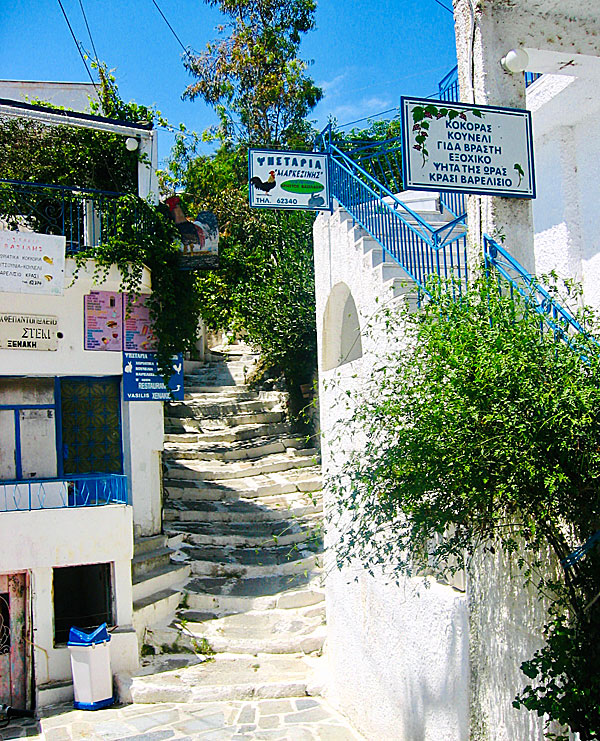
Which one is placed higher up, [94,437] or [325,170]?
[325,170]

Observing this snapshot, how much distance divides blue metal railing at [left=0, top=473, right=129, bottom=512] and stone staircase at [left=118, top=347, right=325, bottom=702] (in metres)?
1.43

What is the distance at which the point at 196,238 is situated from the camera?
1274cm

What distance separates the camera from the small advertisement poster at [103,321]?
39.9ft

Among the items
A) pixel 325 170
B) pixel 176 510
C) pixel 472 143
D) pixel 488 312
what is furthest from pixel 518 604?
pixel 176 510

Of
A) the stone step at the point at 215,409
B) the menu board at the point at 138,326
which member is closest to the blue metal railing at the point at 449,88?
the menu board at the point at 138,326

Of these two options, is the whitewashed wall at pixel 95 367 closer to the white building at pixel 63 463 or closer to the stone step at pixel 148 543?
the white building at pixel 63 463

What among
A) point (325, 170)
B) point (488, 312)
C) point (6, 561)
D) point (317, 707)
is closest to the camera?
point (488, 312)

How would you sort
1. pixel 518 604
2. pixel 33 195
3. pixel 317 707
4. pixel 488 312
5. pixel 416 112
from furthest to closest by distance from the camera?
pixel 33 195 → pixel 317 707 → pixel 416 112 → pixel 518 604 → pixel 488 312

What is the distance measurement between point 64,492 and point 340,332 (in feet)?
16.2

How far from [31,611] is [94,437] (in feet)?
10.2

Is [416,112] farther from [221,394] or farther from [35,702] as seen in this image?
[221,394]

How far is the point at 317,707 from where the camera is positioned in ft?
31.0

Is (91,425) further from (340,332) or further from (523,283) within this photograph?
(523,283)

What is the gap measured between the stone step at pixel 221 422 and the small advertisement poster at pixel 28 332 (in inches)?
264
